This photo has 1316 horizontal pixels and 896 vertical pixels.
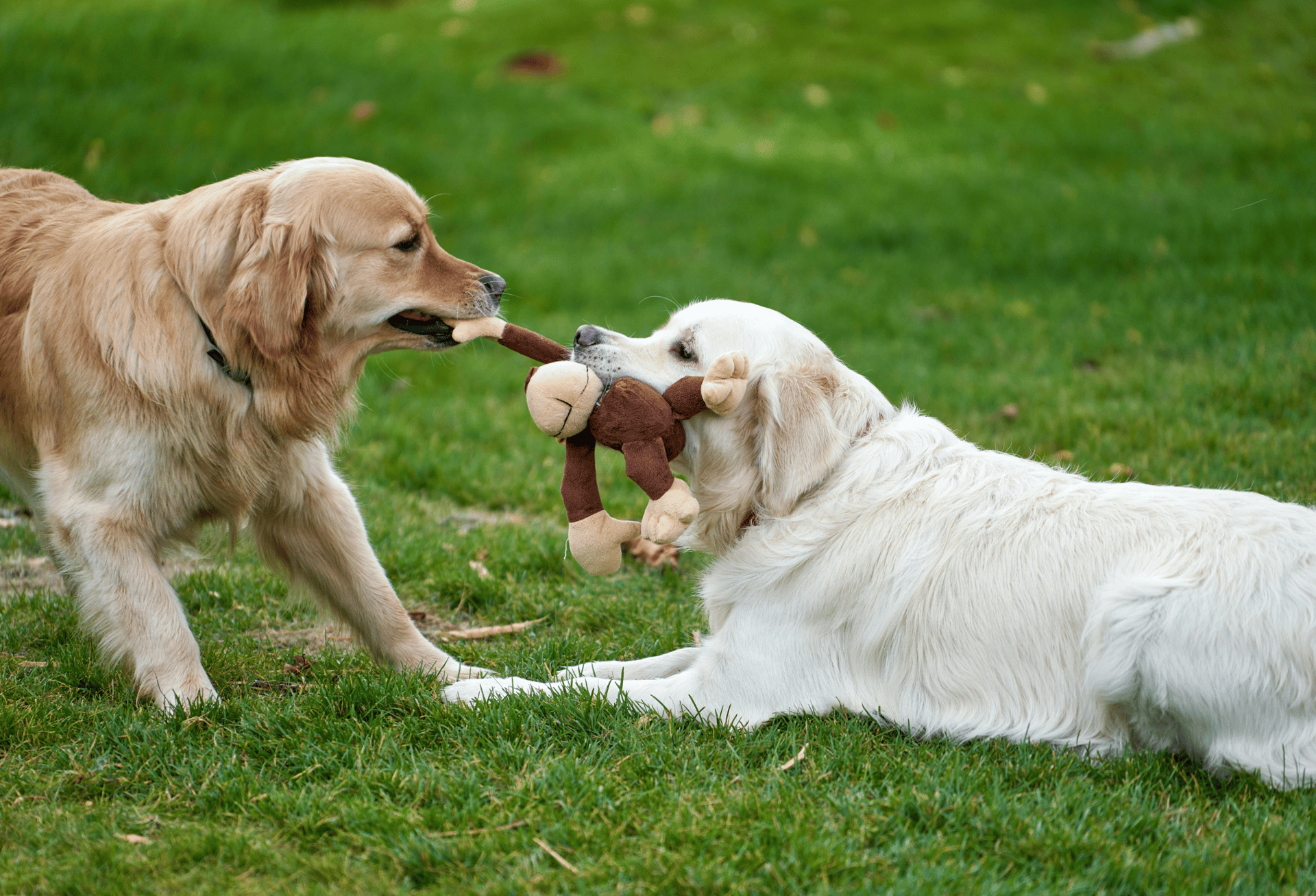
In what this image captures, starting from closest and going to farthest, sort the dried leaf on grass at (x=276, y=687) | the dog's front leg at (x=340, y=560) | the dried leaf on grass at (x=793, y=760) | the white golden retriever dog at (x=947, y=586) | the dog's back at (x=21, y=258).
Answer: the white golden retriever dog at (x=947, y=586) → the dried leaf on grass at (x=793, y=760) → the dried leaf on grass at (x=276, y=687) → the dog's back at (x=21, y=258) → the dog's front leg at (x=340, y=560)

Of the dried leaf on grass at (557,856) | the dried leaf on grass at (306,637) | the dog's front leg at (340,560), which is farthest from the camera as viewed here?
the dried leaf on grass at (306,637)

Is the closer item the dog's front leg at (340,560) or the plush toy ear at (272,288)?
the plush toy ear at (272,288)

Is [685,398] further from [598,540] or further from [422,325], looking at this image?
[422,325]

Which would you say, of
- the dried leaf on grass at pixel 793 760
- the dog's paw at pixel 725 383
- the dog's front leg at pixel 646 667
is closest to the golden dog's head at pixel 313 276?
the dog's paw at pixel 725 383

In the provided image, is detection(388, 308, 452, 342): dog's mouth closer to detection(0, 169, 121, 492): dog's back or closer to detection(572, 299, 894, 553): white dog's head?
detection(572, 299, 894, 553): white dog's head

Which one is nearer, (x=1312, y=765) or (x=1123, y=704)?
(x=1312, y=765)

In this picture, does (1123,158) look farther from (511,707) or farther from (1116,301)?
(511,707)

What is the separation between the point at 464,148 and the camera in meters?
11.6

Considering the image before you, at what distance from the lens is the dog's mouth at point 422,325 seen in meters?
3.75

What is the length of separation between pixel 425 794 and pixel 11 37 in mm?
10668

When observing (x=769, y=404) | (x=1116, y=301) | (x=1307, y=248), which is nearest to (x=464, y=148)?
(x=1116, y=301)

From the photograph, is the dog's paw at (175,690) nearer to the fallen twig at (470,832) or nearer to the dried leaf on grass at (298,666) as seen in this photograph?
the dried leaf on grass at (298,666)

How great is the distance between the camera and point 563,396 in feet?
10.7

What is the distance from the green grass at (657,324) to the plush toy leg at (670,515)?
61cm
